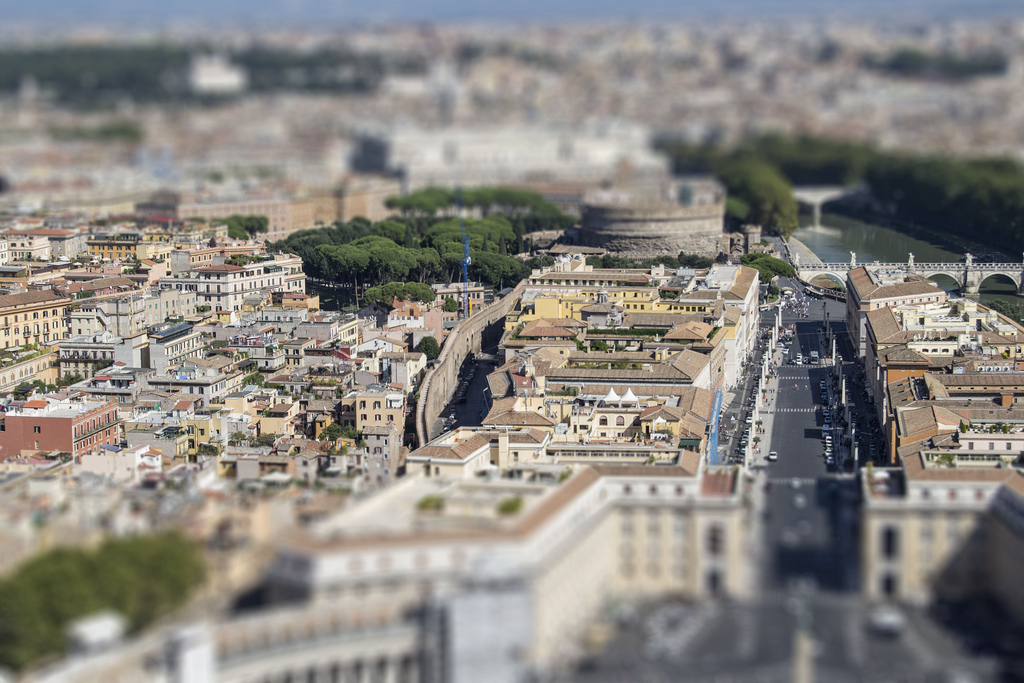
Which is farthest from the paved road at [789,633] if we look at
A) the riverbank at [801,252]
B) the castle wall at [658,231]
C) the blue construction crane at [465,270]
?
the castle wall at [658,231]

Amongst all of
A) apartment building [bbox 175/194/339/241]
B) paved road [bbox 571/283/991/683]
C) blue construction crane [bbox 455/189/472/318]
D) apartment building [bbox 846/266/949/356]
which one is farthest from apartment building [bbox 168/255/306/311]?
paved road [bbox 571/283/991/683]

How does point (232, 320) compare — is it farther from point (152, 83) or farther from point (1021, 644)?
point (152, 83)

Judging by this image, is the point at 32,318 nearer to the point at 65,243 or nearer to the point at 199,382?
the point at 199,382

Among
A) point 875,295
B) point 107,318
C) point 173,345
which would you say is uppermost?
point 875,295

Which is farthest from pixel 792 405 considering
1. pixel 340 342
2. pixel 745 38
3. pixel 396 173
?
pixel 745 38

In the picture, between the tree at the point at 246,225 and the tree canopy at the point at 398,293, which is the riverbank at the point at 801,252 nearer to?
the tree canopy at the point at 398,293

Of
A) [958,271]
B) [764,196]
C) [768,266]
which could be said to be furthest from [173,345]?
[764,196]
